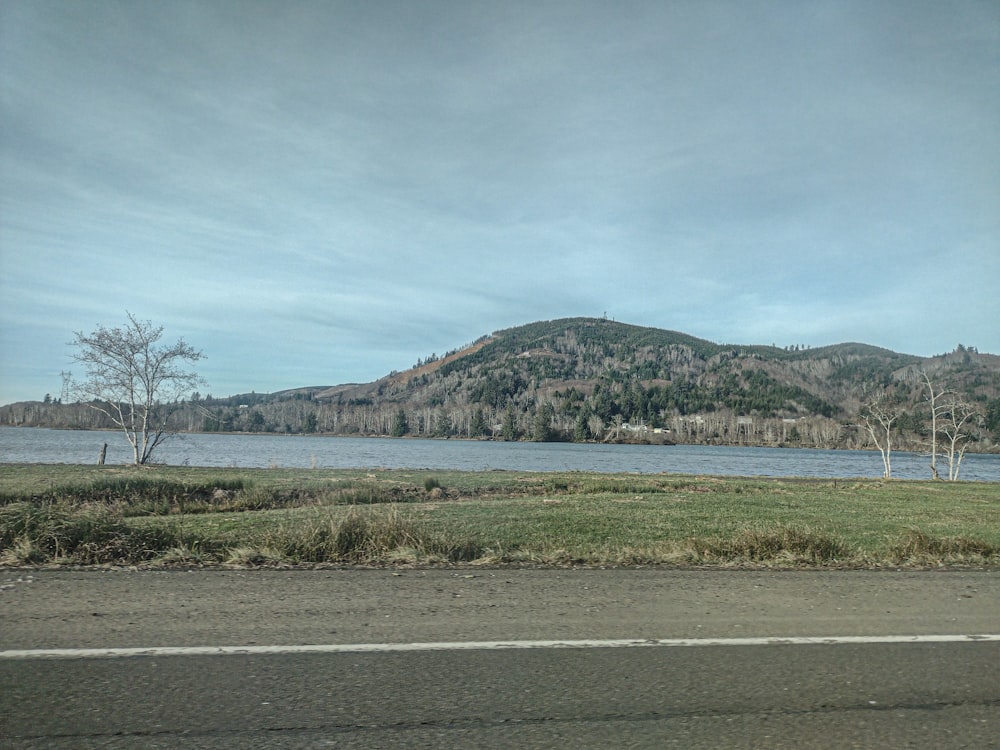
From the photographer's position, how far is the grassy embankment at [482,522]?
Result: 30.7 ft

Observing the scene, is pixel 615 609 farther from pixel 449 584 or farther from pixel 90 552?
pixel 90 552

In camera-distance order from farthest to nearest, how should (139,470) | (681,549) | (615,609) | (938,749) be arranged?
(139,470), (681,549), (615,609), (938,749)

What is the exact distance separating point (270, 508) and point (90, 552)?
1442 cm

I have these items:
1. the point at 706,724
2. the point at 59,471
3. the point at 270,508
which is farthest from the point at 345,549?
the point at 59,471

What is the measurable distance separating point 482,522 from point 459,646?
13192mm

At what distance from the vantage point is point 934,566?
10.0 meters

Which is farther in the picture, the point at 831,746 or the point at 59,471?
the point at 59,471

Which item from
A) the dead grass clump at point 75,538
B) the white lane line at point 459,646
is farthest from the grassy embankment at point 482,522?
the white lane line at point 459,646

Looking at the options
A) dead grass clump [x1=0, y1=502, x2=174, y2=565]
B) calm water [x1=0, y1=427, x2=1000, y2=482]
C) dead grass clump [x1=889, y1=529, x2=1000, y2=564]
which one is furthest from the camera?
calm water [x1=0, y1=427, x2=1000, y2=482]

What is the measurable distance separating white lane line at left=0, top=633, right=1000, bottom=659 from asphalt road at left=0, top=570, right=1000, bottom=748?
9 centimetres

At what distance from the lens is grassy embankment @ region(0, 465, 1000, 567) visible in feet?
30.7

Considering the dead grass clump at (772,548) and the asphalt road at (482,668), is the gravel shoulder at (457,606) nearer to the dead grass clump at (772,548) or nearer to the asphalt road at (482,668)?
the asphalt road at (482,668)

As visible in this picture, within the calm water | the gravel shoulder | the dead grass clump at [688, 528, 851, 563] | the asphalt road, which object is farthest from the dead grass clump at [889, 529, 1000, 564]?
the calm water

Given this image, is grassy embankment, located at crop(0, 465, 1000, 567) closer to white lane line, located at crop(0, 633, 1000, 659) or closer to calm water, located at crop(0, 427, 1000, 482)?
white lane line, located at crop(0, 633, 1000, 659)
